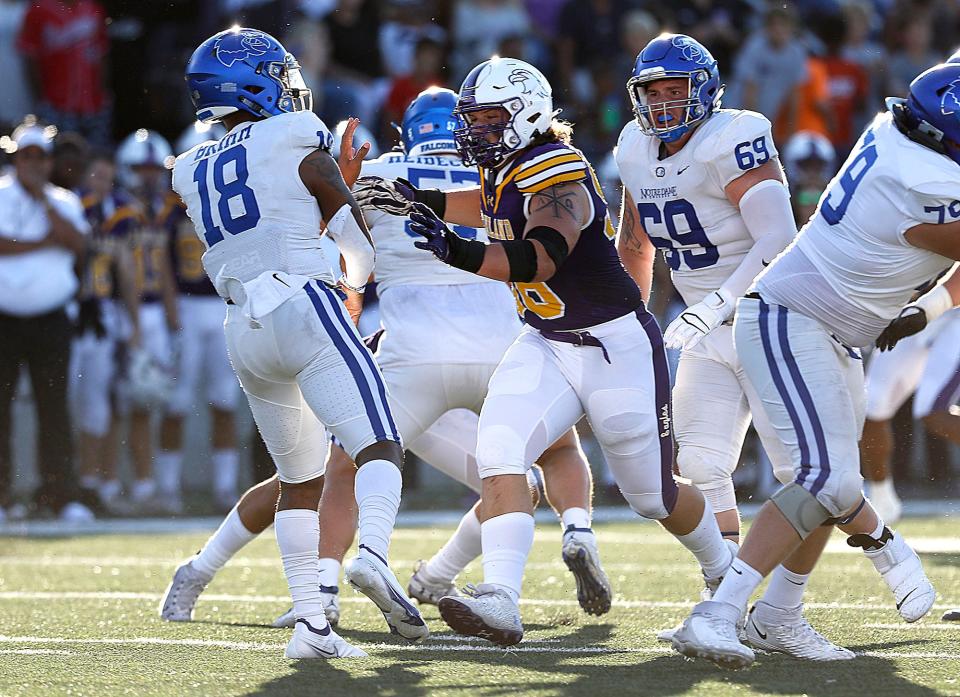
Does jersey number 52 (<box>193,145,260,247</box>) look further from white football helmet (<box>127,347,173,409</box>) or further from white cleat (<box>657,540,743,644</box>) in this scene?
white football helmet (<box>127,347,173,409</box>)

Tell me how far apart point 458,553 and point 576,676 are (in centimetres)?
143

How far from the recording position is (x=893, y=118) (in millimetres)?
4266

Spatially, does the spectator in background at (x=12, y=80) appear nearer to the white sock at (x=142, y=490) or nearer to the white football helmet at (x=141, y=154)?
the white football helmet at (x=141, y=154)

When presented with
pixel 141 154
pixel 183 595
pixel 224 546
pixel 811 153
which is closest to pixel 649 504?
pixel 224 546

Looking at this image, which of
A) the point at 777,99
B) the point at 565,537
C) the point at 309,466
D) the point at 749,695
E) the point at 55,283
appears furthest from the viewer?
the point at 777,99

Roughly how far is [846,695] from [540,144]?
6.04 feet

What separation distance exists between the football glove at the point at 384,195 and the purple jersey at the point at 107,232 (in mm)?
5148

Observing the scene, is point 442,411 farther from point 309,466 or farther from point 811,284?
point 811,284

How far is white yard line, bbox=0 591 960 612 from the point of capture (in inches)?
217

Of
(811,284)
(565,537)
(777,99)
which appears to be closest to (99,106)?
(777,99)

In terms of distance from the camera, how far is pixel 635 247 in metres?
5.40

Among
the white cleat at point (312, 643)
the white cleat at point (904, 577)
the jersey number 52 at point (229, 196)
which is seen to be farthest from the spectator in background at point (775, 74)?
the white cleat at point (312, 643)

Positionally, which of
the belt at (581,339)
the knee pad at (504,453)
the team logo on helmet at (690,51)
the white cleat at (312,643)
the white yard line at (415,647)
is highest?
the team logo on helmet at (690,51)

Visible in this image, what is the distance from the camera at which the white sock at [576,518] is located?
5.27 m
